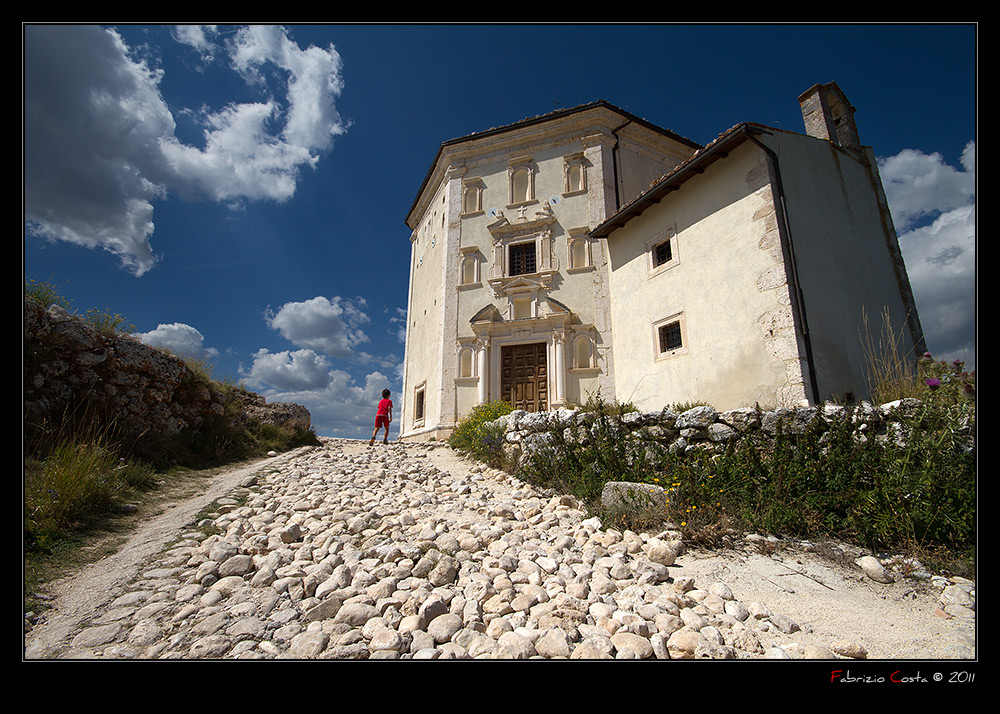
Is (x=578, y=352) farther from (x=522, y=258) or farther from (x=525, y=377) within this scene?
(x=522, y=258)

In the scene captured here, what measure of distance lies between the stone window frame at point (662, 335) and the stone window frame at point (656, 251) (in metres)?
1.29

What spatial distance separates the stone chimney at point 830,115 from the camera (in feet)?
34.5

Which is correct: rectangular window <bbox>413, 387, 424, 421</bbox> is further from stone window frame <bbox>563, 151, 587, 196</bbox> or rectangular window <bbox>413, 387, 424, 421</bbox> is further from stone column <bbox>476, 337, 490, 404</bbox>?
stone window frame <bbox>563, 151, 587, 196</bbox>

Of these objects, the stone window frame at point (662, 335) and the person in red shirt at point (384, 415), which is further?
the person in red shirt at point (384, 415)

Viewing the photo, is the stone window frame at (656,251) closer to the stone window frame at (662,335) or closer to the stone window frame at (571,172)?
the stone window frame at (662,335)

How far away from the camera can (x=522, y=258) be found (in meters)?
14.7

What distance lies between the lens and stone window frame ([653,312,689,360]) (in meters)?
9.50

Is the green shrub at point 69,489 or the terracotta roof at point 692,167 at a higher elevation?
the terracotta roof at point 692,167

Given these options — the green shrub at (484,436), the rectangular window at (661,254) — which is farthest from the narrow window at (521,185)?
the green shrub at (484,436)

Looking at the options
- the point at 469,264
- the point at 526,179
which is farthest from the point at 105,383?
the point at 526,179

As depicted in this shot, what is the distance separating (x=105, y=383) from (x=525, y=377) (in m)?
9.90

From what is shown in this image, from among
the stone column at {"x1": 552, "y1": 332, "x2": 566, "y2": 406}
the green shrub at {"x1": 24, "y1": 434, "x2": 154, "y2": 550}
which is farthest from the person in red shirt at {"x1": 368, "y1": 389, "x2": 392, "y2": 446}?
the green shrub at {"x1": 24, "y1": 434, "x2": 154, "y2": 550}

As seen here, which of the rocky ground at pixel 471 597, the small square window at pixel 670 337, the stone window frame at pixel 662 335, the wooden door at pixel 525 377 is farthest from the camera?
the wooden door at pixel 525 377

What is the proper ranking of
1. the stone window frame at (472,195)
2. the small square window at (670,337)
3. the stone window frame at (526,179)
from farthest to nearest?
the stone window frame at (472,195) < the stone window frame at (526,179) < the small square window at (670,337)
